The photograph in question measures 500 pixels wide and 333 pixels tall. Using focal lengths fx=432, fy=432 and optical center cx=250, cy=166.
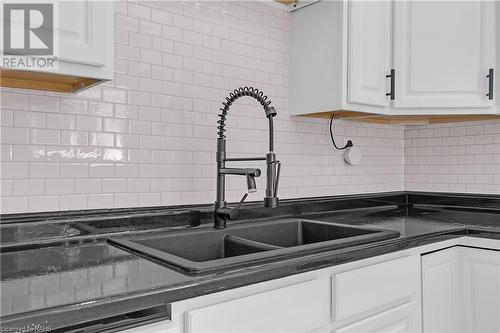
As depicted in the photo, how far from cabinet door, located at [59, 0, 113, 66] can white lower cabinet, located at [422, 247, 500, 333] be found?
4.59ft

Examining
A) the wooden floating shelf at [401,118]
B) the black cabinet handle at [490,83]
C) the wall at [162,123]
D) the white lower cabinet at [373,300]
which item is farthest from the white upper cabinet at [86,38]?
the black cabinet handle at [490,83]

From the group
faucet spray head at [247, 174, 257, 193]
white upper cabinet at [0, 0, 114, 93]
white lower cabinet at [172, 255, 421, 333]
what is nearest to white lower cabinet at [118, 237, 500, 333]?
white lower cabinet at [172, 255, 421, 333]

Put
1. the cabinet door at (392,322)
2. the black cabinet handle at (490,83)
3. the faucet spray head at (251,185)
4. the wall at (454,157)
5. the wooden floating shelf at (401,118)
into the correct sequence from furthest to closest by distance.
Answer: the wall at (454,157)
the wooden floating shelf at (401,118)
the black cabinet handle at (490,83)
the faucet spray head at (251,185)
the cabinet door at (392,322)

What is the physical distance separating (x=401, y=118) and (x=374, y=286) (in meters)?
1.31

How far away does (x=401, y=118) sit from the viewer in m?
2.48

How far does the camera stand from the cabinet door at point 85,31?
45.8 inches

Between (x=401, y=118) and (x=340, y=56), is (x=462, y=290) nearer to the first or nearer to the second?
(x=401, y=118)

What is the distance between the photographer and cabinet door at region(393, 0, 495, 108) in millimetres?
2158

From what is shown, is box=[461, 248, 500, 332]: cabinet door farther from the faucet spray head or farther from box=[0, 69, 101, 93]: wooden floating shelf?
box=[0, 69, 101, 93]: wooden floating shelf

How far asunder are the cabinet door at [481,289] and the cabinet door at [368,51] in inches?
32.7

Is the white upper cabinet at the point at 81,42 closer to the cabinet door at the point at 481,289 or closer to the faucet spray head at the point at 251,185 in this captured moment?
the faucet spray head at the point at 251,185

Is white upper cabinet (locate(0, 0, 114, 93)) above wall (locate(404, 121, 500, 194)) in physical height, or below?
above

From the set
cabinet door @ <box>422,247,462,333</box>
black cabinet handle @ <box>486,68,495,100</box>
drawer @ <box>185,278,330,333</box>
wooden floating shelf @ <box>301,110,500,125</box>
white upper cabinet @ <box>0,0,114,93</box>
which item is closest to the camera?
drawer @ <box>185,278,330,333</box>

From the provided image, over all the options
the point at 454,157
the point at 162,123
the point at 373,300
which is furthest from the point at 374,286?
the point at 454,157
